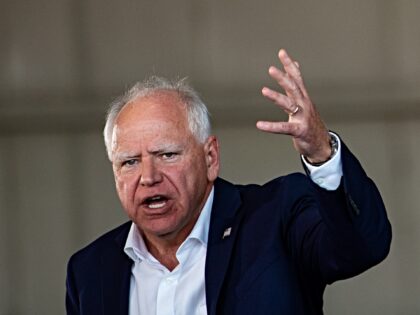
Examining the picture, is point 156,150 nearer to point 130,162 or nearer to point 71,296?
point 130,162

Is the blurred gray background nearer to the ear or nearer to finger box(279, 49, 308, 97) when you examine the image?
the ear

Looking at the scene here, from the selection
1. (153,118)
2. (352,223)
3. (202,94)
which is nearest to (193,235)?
(153,118)

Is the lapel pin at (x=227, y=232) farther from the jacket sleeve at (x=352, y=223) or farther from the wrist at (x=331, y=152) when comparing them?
the wrist at (x=331, y=152)

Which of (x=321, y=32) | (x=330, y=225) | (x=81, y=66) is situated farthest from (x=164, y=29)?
(x=330, y=225)

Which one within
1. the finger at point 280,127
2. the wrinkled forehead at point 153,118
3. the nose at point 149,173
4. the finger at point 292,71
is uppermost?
the finger at point 292,71

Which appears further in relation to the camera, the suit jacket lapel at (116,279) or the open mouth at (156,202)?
the suit jacket lapel at (116,279)

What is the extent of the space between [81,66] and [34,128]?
431 mm

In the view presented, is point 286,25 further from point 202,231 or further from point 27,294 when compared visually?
point 202,231

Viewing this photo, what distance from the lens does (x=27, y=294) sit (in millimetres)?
5445

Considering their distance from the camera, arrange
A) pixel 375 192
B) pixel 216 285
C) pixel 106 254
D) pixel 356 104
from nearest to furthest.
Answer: pixel 375 192
pixel 216 285
pixel 106 254
pixel 356 104

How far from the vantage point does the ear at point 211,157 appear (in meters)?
2.58

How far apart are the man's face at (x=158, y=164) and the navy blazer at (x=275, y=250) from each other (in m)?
0.11

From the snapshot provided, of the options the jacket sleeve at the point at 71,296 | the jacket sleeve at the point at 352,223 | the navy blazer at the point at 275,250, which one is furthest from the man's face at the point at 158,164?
the jacket sleeve at the point at 352,223

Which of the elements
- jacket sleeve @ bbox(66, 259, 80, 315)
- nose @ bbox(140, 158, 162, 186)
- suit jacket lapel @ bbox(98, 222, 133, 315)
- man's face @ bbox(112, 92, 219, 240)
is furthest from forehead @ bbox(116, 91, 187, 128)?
jacket sleeve @ bbox(66, 259, 80, 315)
